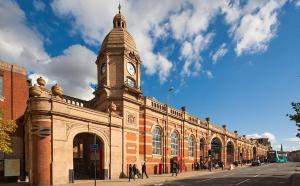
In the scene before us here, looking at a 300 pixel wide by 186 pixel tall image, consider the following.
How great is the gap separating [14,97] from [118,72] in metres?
12.8

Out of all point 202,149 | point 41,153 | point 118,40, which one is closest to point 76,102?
point 118,40

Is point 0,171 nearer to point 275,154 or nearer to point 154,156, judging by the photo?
point 154,156

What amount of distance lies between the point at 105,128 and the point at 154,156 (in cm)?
1319

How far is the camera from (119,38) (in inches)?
1658

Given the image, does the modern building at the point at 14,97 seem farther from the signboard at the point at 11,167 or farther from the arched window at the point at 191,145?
the arched window at the point at 191,145

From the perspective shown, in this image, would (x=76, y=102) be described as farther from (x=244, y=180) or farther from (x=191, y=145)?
(x=191, y=145)

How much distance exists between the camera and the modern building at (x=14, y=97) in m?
39.5

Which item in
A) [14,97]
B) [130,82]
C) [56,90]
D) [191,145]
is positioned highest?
[130,82]

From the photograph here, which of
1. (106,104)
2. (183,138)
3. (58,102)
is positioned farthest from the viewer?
(183,138)

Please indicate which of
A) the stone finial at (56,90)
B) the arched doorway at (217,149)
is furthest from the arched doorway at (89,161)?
the arched doorway at (217,149)

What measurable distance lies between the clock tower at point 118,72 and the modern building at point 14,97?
8.90m

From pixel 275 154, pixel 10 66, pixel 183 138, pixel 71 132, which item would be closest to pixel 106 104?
pixel 71 132

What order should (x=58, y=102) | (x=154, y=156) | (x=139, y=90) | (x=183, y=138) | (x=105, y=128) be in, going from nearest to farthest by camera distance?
(x=58, y=102)
(x=105, y=128)
(x=139, y=90)
(x=154, y=156)
(x=183, y=138)

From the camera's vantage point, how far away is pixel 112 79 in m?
40.8
